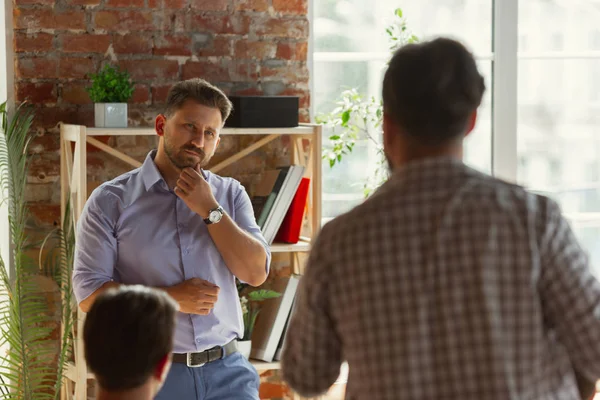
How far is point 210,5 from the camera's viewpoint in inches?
131

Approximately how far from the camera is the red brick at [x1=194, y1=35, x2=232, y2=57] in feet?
10.9

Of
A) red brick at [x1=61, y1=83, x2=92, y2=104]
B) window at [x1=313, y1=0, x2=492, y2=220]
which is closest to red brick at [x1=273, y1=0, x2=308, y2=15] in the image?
window at [x1=313, y1=0, x2=492, y2=220]

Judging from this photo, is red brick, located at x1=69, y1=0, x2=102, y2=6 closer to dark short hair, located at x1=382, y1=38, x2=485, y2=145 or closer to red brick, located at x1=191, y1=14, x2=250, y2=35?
red brick, located at x1=191, y1=14, x2=250, y2=35

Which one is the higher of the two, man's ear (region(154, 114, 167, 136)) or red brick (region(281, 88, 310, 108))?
red brick (region(281, 88, 310, 108))

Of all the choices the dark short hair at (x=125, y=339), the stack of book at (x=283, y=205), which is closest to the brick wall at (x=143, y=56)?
the stack of book at (x=283, y=205)

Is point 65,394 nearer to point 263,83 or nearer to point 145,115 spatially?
point 145,115

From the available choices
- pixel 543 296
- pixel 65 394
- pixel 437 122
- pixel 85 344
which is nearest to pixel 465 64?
pixel 437 122

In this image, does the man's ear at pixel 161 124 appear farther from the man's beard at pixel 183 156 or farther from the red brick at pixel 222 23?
the red brick at pixel 222 23

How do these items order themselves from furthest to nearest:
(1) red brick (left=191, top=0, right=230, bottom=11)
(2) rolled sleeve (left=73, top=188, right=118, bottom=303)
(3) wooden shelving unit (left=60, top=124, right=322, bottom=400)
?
(1) red brick (left=191, top=0, right=230, bottom=11), (3) wooden shelving unit (left=60, top=124, right=322, bottom=400), (2) rolled sleeve (left=73, top=188, right=118, bottom=303)

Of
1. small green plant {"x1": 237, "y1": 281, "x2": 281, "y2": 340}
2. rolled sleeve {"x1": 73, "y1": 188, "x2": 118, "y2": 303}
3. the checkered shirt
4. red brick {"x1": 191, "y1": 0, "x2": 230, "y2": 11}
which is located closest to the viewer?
the checkered shirt

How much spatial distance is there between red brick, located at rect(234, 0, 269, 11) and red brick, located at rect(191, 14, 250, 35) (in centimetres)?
3

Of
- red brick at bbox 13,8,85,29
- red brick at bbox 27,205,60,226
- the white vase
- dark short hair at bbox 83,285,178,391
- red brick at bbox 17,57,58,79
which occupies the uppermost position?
red brick at bbox 13,8,85,29

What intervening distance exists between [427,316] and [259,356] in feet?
6.80

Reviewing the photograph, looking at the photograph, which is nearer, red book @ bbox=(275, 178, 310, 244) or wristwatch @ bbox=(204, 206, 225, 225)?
wristwatch @ bbox=(204, 206, 225, 225)
